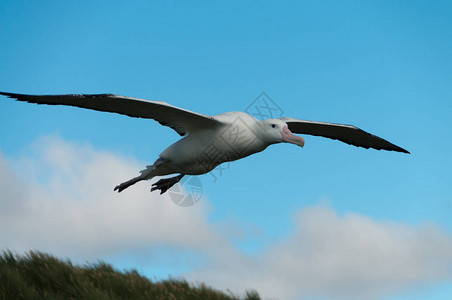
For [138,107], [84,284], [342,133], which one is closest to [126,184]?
[138,107]

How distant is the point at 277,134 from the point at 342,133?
2619 mm

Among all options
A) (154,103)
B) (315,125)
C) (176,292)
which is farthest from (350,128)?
(176,292)

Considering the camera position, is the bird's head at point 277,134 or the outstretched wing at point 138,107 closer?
the outstretched wing at point 138,107

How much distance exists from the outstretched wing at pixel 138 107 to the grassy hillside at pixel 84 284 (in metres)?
2.33

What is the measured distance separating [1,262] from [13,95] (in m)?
2.52

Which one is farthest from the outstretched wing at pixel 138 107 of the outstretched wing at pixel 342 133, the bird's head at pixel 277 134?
the outstretched wing at pixel 342 133

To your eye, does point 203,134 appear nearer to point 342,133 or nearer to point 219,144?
point 219,144

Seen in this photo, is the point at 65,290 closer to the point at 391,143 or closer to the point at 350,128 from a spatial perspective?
the point at 350,128

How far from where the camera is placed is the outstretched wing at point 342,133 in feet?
31.7

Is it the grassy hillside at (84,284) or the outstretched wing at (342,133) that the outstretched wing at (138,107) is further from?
the grassy hillside at (84,284)

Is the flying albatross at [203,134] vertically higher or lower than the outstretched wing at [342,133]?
lower

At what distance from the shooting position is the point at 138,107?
8070 mm

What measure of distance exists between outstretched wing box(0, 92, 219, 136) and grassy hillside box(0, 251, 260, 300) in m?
2.33

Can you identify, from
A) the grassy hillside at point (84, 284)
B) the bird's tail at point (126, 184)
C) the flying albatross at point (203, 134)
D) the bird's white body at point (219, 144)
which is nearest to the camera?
the grassy hillside at point (84, 284)
